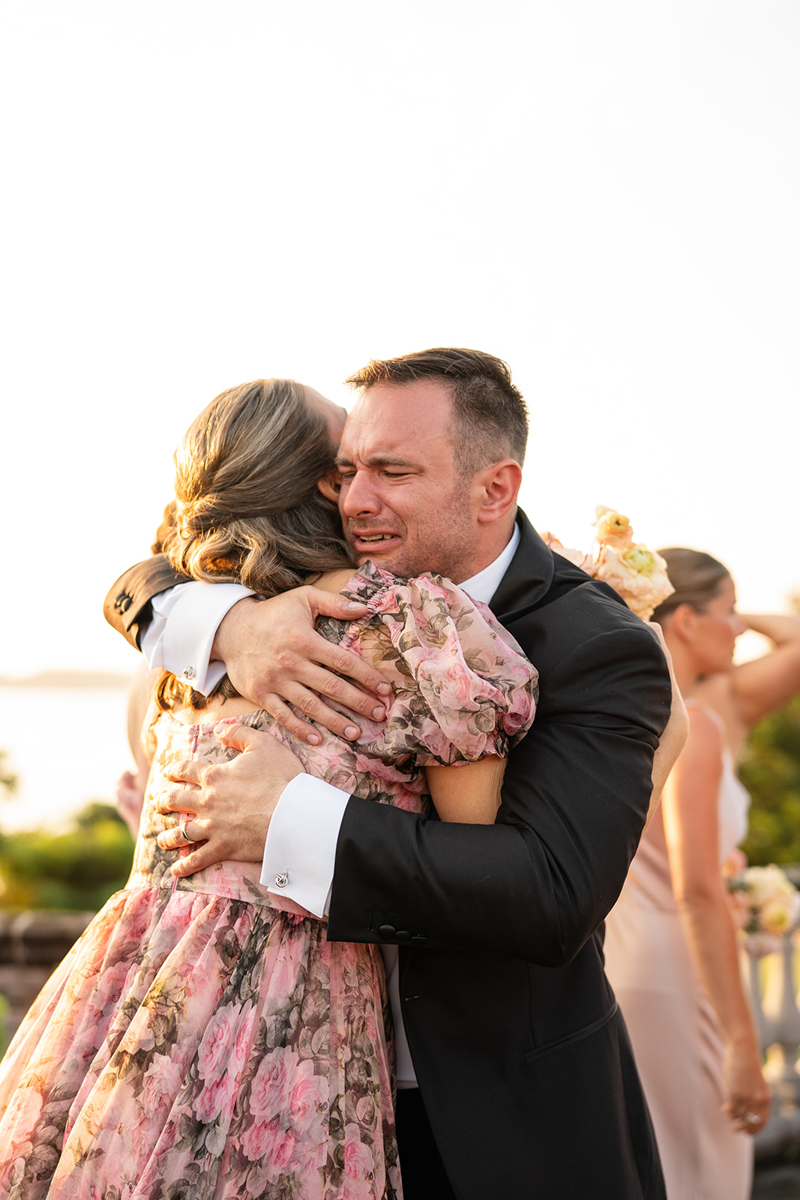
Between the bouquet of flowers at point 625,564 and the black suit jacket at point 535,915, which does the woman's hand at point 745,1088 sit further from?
the bouquet of flowers at point 625,564

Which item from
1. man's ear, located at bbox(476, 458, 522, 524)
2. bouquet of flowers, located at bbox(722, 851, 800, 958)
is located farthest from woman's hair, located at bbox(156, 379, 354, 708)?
bouquet of flowers, located at bbox(722, 851, 800, 958)

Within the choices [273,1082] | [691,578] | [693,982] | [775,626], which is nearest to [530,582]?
[273,1082]

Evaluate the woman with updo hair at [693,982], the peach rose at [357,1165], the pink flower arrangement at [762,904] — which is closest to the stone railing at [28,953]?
the woman with updo hair at [693,982]

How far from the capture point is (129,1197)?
1.67 m

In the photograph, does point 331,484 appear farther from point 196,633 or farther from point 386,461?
point 196,633

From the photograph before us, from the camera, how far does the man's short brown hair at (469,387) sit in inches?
86.8

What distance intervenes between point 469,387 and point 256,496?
1.84ft

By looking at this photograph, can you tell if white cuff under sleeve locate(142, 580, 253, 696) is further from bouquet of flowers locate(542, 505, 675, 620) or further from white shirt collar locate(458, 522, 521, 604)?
bouquet of flowers locate(542, 505, 675, 620)

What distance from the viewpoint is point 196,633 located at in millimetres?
2059

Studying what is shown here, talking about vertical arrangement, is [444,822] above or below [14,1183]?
above

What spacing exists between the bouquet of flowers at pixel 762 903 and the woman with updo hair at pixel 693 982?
99cm

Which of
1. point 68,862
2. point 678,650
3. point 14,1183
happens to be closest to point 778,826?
point 68,862

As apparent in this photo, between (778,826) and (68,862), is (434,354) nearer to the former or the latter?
(68,862)

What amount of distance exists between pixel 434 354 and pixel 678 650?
222 cm
